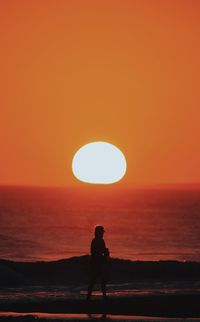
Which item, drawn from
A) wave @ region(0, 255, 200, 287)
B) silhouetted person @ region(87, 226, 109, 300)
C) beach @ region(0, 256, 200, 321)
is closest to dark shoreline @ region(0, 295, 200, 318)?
beach @ region(0, 256, 200, 321)

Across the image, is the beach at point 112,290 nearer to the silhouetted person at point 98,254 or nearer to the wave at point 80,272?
the wave at point 80,272

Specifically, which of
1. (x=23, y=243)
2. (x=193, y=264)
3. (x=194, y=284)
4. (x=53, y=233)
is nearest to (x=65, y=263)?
(x=193, y=264)

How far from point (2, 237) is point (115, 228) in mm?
32498

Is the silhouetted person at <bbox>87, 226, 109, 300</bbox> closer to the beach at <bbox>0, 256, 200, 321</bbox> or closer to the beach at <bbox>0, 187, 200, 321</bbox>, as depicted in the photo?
the beach at <bbox>0, 187, 200, 321</bbox>

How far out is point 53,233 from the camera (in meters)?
115

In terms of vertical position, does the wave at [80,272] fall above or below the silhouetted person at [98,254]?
above

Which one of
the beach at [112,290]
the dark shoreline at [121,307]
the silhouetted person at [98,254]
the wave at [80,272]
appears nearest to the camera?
the dark shoreline at [121,307]

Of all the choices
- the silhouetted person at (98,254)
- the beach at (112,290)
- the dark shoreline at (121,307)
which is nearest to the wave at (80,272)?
the beach at (112,290)

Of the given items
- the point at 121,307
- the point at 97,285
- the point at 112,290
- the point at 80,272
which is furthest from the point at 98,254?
the point at 80,272

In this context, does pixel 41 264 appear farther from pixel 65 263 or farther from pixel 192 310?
pixel 192 310

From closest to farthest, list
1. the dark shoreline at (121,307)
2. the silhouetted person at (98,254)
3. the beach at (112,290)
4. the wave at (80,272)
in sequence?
the dark shoreline at (121,307) < the beach at (112,290) < the silhouetted person at (98,254) < the wave at (80,272)

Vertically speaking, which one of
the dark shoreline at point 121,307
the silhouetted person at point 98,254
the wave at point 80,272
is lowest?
the dark shoreline at point 121,307

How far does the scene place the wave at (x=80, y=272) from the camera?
3656 centimetres

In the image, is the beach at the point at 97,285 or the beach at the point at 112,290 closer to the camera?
the beach at the point at 97,285
